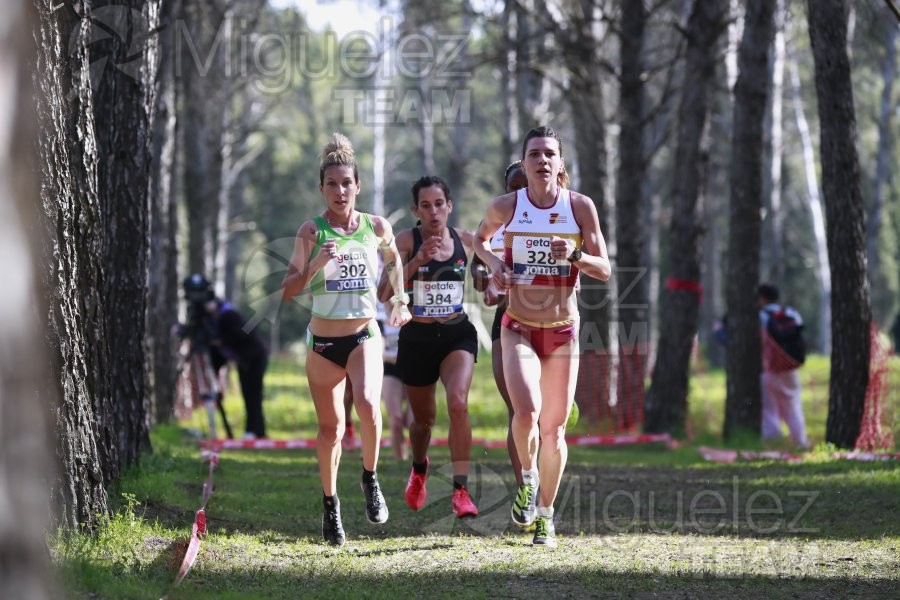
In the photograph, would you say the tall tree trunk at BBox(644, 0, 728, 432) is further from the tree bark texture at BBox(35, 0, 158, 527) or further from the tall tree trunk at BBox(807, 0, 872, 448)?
the tree bark texture at BBox(35, 0, 158, 527)

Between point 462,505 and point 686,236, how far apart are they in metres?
9.01

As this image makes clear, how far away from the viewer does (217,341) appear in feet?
52.2

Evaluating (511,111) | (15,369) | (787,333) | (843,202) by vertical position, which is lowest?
→ (787,333)

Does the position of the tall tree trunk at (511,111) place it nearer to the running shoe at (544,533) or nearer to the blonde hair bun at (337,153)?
the blonde hair bun at (337,153)

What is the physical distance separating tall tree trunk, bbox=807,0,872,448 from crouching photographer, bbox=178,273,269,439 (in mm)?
7306

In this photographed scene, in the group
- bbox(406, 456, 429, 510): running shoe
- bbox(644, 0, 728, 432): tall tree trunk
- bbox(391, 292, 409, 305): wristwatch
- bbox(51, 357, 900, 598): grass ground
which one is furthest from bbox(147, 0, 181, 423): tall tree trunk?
bbox(644, 0, 728, 432): tall tree trunk

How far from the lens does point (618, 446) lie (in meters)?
15.6

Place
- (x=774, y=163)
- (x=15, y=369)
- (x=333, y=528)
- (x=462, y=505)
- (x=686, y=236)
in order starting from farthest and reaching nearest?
(x=774, y=163)
(x=686, y=236)
(x=462, y=505)
(x=333, y=528)
(x=15, y=369)

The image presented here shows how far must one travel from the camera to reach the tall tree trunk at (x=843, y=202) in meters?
12.4

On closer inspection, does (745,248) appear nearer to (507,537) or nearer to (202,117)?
(507,537)

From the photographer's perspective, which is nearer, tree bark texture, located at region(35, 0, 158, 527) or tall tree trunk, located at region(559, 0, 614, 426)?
tree bark texture, located at region(35, 0, 158, 527)

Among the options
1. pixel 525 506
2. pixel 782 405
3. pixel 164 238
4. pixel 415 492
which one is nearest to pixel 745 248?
pixel 782 405

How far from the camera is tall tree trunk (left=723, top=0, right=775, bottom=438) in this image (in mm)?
14938

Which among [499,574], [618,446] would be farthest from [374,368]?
[618,446]
